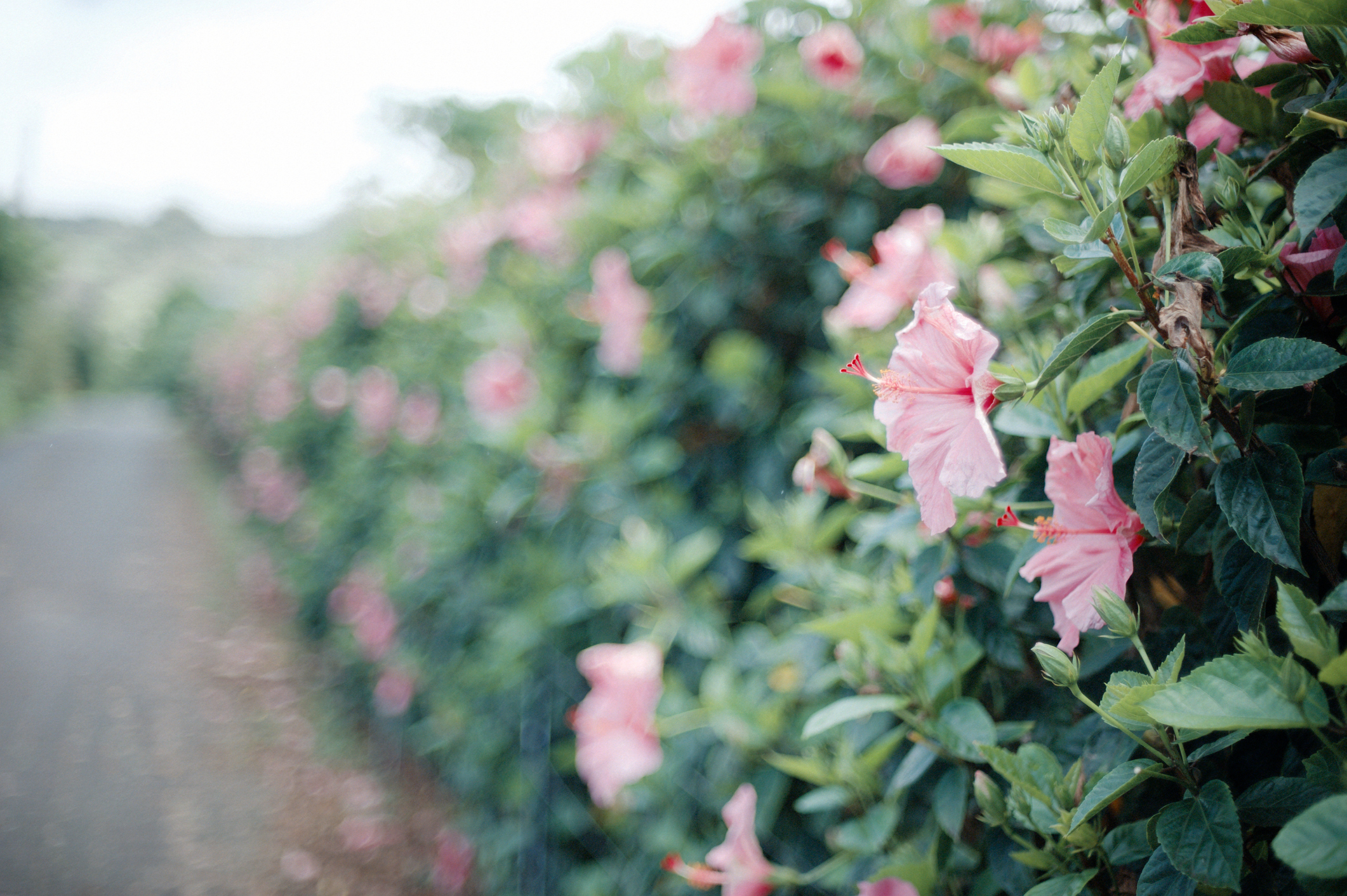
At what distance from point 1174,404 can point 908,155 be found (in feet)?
3.01

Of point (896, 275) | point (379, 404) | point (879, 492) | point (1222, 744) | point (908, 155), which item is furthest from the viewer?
point (379, 404)

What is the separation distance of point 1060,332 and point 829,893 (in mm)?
819

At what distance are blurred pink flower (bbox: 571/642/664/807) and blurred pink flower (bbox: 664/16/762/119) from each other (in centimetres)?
110

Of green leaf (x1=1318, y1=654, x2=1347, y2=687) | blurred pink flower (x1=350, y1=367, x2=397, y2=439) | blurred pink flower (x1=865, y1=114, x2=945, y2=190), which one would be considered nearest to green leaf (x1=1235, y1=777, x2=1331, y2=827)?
green leaf (x1=1318, y1=654, x2=1347, y2=687)

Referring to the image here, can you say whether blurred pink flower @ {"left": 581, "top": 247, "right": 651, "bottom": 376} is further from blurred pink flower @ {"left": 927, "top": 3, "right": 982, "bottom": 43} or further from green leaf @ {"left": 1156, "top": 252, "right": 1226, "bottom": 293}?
green leaf @ {"left": 1156, "top": 252, "right": 1226, "bottom": 293}

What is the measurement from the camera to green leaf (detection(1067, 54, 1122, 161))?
0.45 metres

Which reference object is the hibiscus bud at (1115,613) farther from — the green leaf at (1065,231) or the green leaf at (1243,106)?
the green leaf at (1243,106)

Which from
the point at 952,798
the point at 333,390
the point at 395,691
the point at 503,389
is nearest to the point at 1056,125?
the point at 952,798

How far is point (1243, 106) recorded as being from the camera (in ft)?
1.74

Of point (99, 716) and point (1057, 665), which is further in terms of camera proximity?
point (99, 716)

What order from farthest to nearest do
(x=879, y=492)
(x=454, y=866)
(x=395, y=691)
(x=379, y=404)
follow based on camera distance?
(x=379, y=404) → (x=395, y=691) → (x=454, y=866) → (x=879, y=492)

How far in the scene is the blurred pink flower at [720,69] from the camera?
141 centimetres

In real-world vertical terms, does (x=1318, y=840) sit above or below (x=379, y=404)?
above

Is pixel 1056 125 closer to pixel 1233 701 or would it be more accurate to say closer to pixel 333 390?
pixel 1233 701
